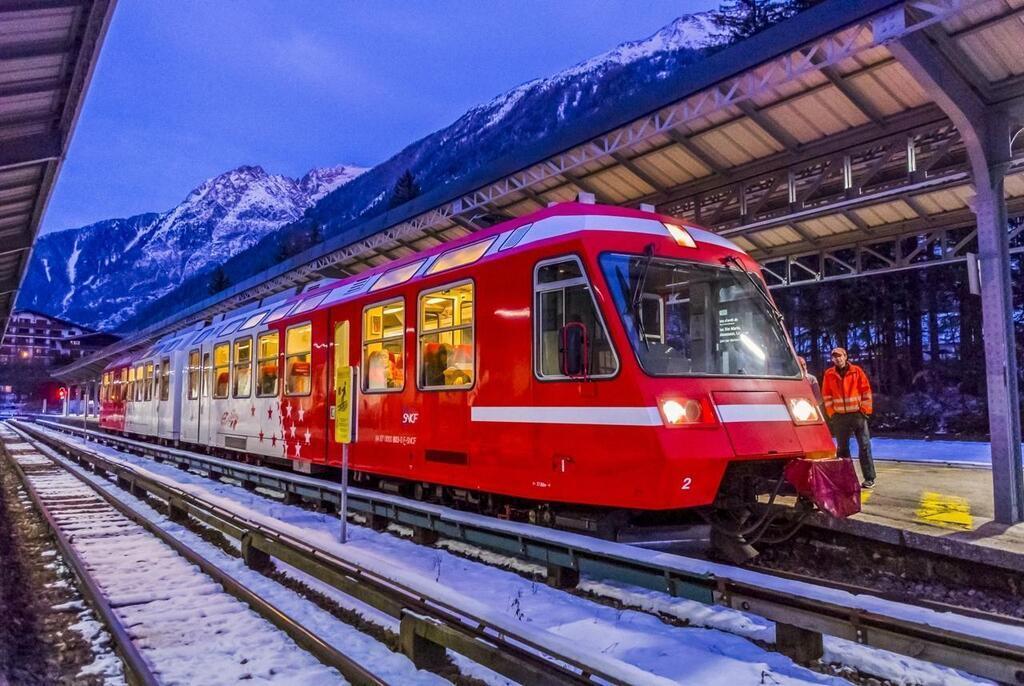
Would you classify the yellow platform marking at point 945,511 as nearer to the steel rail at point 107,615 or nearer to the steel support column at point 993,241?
the steel support column at point 993,241

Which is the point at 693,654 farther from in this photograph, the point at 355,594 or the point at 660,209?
the point at 660,209

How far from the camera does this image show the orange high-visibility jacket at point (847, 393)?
8.79m

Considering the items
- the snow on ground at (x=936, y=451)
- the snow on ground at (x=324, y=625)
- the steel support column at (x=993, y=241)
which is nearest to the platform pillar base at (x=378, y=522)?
the snow on ground at (x=324, y=625)

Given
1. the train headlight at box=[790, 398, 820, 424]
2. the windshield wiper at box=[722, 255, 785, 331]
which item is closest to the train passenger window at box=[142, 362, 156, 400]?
the windshield wiper at box=[722, 255, 785, 331]

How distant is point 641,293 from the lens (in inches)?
231

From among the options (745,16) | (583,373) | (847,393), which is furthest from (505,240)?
(745,16)

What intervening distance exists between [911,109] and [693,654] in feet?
25.3

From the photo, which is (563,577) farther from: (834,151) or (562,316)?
(834,151)

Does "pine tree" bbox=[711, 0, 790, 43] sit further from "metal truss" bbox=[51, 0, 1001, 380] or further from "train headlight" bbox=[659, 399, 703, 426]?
"train headlight" bbox=[659, 399, 703, 426]

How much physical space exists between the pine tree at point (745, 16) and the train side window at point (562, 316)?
95.3 feet

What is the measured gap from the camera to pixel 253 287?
21.0 meters

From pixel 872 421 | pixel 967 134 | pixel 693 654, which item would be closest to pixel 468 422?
pixel 693 654

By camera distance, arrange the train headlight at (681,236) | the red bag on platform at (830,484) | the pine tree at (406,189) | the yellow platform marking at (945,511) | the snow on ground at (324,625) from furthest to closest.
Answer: the pine tree at (406,189), the yellow platform marking at (945,511), the train headlight at (681,236), the red bag on platform at (830,484), the snow on ground at (324,625)

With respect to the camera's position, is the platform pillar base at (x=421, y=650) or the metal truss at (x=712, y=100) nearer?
the platform pillar base at (x=421, y=650)
